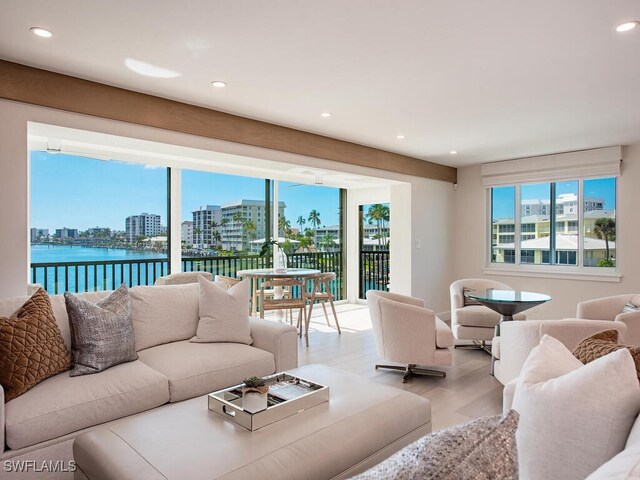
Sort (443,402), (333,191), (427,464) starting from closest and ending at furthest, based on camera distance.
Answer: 1. (427,464)
2. (443,402)
3. (333,191)

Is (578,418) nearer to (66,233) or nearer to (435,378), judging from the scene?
(435,378)

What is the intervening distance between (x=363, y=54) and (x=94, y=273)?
4.01 m

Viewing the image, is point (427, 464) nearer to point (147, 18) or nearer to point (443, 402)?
point (147, 18)

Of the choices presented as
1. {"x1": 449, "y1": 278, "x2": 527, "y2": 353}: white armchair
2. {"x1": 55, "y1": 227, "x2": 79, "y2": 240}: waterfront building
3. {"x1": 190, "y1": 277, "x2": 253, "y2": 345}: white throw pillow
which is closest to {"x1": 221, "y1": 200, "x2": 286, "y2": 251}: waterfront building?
{"x1": 55, "y1": 227, "x2": 79, "y2": 240}: waterfront building

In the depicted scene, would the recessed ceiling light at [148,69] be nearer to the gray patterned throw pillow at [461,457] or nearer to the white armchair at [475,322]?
the gray patterned throw pillow at [461,457]

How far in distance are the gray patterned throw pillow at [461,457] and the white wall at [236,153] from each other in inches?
124

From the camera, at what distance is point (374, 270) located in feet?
25.5

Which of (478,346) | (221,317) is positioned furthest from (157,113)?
(478,346)

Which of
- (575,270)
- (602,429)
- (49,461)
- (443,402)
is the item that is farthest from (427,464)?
(575,270)

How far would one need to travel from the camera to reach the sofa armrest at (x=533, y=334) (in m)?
2.60

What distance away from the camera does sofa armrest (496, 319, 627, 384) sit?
260 cm

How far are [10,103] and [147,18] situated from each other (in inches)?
53.8

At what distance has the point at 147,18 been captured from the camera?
7.57ft

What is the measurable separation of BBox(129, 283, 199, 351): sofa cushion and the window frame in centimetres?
504
